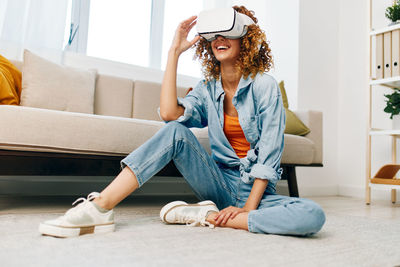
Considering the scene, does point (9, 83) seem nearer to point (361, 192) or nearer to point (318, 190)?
point (318, 190)

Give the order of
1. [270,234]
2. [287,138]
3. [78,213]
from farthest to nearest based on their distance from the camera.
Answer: [287,138] → [270,234] → [78,213]

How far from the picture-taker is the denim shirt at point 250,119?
1187mm

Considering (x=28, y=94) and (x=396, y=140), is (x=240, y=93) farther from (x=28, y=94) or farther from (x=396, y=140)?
(x=396, y=140)

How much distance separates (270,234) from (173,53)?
73 centimetres

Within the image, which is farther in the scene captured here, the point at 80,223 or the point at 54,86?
the point at 54,86

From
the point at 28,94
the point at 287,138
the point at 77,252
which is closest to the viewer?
the point at 77,252

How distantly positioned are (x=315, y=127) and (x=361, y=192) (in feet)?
3.17

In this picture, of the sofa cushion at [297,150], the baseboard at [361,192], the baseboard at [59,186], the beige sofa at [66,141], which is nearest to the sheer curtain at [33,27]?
the baseboard at [59,186]

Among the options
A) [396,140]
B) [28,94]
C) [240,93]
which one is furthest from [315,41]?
[28,94]

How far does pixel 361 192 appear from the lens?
2945mm

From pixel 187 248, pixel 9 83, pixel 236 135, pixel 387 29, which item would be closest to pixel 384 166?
pixel 387 29

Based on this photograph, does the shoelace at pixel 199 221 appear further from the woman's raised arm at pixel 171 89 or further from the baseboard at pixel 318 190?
the baseboard at pixel 318 190

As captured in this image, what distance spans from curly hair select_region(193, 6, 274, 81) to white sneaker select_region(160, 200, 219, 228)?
490 millimetres

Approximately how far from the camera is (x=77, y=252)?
823mm
